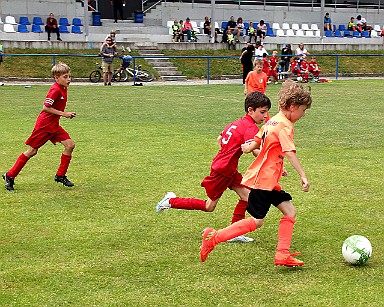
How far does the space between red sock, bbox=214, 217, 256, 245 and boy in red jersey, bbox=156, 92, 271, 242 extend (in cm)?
73

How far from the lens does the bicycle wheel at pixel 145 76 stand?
32438 mm

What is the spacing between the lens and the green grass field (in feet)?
17.0

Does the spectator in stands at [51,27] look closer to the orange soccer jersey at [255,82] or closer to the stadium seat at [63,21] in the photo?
the stadium seat at [63,21]

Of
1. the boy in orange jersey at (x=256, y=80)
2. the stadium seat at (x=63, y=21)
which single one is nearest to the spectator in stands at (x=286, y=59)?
the stadium seat at (x=63, y=21)

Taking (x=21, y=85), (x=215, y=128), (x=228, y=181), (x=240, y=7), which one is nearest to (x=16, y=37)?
(x=21, y=85)

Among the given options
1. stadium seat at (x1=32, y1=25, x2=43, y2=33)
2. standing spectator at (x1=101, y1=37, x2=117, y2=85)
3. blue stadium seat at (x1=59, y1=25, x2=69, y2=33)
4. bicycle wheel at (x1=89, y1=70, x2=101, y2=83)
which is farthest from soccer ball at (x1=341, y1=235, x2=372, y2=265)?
blue stadium seat at (x1=59, y1=25, x2=69, y2=33)

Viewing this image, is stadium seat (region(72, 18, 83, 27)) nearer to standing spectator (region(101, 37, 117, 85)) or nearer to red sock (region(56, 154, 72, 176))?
standing spectator (region(101, 37, 117, 85))

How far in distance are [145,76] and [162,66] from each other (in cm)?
344

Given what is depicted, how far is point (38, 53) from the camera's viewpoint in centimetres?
3478

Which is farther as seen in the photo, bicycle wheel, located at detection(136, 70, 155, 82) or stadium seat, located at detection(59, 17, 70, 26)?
stadium seat, located at detection(59, 17, 70, 26)

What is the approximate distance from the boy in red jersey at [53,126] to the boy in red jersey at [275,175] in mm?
3838

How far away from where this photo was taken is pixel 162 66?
36.1m

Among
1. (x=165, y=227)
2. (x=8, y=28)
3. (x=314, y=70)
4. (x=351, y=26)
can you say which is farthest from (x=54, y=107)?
(x=351, y=26)

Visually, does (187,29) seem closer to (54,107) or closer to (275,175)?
(54,107)
